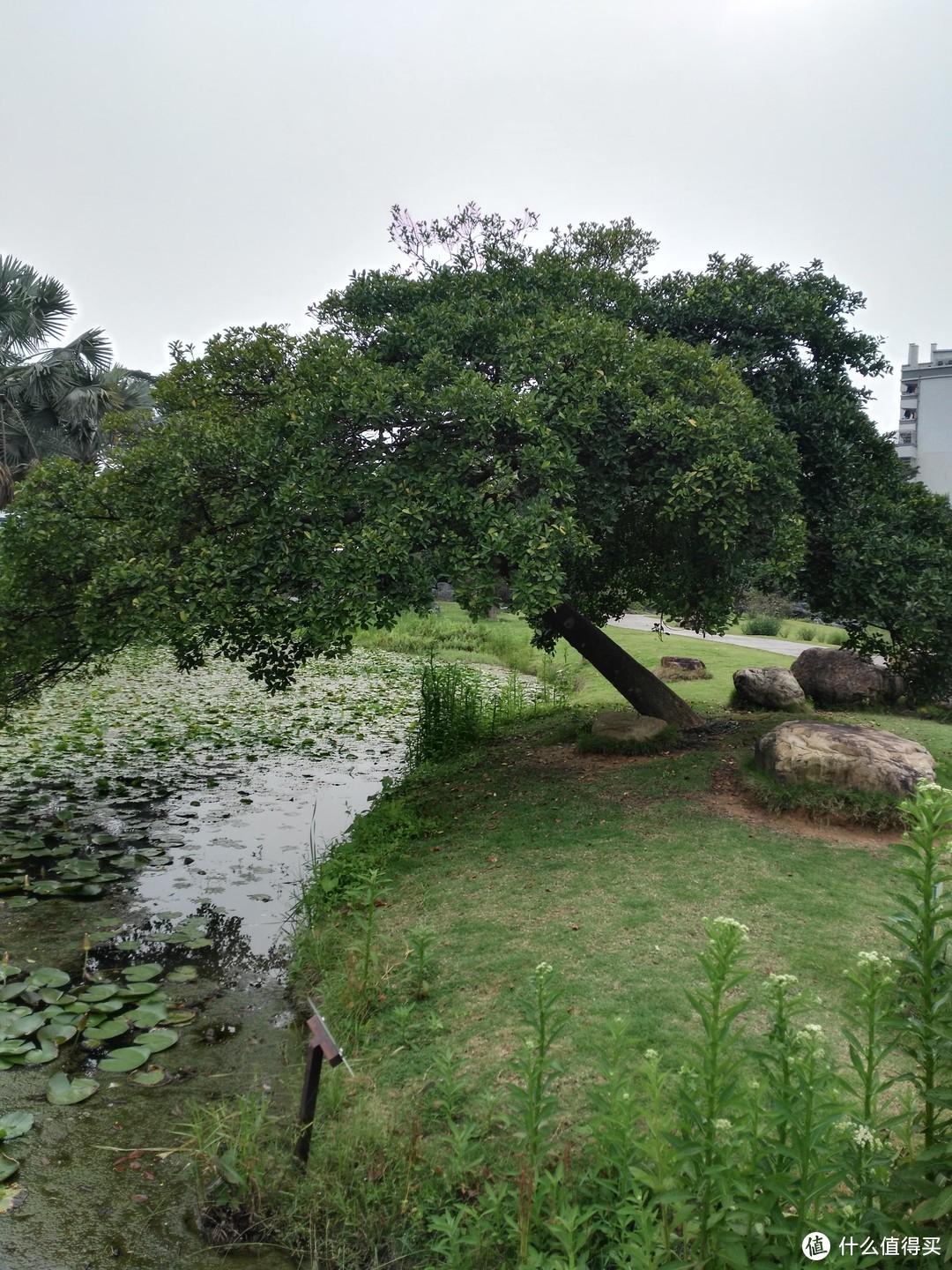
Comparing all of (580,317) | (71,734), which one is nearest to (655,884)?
(580,317)

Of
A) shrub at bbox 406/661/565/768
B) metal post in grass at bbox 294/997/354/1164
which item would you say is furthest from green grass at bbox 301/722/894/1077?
shrub at bbox 406/661/565/768

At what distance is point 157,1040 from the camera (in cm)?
471

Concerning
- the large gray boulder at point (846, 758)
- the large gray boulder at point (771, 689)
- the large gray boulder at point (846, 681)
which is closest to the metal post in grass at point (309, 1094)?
the large gray boulder at point (846, 758)

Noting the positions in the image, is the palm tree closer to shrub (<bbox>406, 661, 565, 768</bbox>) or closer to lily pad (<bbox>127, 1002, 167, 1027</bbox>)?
shrub (<bbox>406, 661, 565, 768</bbox>)

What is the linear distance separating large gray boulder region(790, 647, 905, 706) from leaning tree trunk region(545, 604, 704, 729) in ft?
8.87

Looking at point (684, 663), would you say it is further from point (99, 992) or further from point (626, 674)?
point (99, 992)

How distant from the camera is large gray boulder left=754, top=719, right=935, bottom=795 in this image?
6.84 metres

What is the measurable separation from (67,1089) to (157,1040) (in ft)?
1.79

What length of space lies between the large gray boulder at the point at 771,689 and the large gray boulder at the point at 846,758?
3.74m

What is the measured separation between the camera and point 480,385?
6.58 m

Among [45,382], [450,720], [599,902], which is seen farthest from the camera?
[45,382]

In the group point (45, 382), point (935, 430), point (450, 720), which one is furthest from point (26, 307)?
point (935, 430)

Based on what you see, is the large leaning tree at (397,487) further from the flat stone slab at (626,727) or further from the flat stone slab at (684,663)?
the flat stone slab at (684,663)

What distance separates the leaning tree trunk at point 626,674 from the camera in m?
9.80
